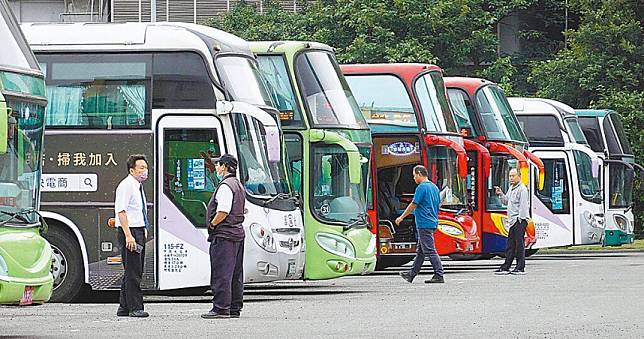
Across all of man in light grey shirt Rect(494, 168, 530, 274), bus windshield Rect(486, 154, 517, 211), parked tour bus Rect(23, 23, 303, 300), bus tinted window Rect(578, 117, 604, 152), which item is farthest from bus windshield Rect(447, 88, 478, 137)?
parked tour bus Rect(23, 23, 303, 300)

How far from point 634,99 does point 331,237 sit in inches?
870

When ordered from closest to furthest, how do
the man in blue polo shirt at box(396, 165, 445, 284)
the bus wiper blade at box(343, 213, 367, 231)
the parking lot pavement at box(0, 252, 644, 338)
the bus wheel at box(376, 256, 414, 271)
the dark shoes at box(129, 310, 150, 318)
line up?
1. the parking lot pavement at box(0, 252, 644, 338)
2. the dark shoes at box(129, 310, 150, 318)
3. the bus wiper blade at box(343, 213, 367, 231)
4. the man in blue polo shirt at box(396, 165, 445, 284)
5. the bus wheel at box(376, 256, 414, 271)

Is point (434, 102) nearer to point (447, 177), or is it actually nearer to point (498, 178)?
point (447, 177)

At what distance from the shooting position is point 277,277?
61.2ft

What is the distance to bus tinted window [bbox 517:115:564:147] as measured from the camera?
33312mm

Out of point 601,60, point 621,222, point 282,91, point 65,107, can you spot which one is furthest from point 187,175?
point 601,60

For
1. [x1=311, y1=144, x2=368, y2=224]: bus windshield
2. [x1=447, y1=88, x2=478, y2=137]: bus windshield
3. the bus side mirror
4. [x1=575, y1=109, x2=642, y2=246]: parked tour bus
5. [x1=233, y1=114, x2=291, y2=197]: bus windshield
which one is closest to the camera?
the bus side mirror

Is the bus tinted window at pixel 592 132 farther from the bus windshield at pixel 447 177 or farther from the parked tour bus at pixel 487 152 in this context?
the bus windshield at pixel 447 177

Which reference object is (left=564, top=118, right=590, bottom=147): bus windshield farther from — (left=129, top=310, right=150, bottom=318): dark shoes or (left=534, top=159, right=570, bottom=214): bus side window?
(left=129, top=310, right=150, bottom=318): dark shoes

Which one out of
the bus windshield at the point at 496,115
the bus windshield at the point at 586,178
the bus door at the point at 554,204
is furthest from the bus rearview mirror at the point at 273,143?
the bus windshield at the point at 586,178

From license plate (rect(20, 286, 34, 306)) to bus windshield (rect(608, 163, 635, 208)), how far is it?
24441 mm

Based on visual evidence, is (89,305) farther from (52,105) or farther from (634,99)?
(634,99)

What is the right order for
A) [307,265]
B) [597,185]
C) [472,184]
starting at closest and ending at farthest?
[307,265]
[472,184]
[597,185]

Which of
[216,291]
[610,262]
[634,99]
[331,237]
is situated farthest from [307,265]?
[634,99]
